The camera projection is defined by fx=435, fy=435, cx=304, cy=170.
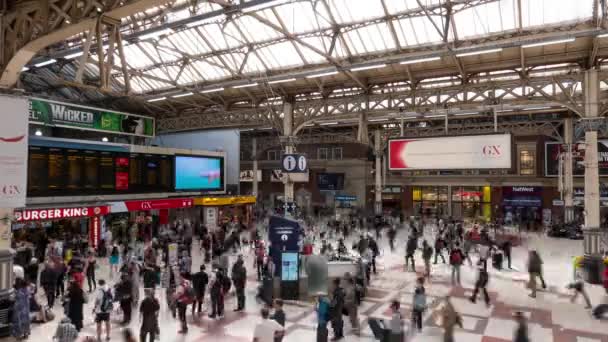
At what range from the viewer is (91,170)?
2191cm

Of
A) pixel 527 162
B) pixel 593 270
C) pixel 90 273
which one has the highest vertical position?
pixel 527 162

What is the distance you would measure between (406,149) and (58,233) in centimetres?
1677

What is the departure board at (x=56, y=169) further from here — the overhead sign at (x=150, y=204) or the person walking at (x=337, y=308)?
the person walking at (x=337, y=308)

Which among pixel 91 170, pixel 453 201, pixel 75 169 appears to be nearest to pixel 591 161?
pixel 91 170

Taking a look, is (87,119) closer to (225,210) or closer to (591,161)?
(225,210)

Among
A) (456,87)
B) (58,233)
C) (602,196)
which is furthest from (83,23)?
(602,196)

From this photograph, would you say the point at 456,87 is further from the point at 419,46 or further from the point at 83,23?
the point at 83,23

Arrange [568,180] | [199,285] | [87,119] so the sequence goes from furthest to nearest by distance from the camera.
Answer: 1. [568,180]
2. [87,119]
3. [199,285]

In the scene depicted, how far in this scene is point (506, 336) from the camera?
30.9 feet

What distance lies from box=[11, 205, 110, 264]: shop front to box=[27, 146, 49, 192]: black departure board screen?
1.61 metres

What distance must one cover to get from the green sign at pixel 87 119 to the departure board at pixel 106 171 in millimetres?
2297

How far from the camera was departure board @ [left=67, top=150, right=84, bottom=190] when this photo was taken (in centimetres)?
2086

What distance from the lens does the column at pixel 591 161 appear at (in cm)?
1488

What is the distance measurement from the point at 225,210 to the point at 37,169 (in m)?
12.5
